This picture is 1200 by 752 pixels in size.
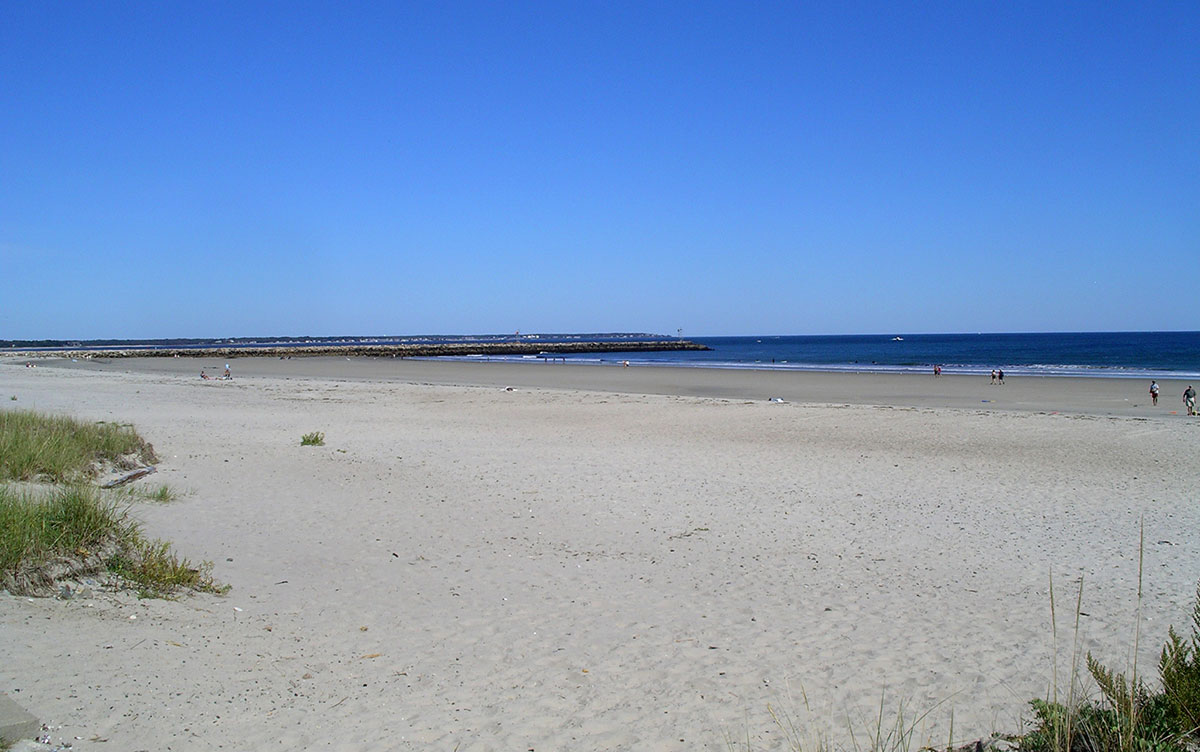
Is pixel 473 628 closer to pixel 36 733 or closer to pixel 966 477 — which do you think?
pixel 36 733

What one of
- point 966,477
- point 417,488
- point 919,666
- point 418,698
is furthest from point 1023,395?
point 418,698

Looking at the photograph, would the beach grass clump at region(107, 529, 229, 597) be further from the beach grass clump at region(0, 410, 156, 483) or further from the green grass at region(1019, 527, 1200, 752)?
the green grass at region(1019, 527, 1200, 752)

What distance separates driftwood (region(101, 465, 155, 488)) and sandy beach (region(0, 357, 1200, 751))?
0.19 metres

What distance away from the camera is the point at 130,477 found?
1038 cm

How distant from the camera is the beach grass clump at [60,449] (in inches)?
347

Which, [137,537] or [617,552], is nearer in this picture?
[137,537]

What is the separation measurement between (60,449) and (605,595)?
7216 mm

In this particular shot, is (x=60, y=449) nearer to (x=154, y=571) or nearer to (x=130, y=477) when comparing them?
(x=130, y=477)

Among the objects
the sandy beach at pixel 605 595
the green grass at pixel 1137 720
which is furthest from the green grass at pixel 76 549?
the green grass at pixel 1137 720

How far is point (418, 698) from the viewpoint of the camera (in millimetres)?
4723

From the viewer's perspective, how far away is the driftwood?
9.71 meters

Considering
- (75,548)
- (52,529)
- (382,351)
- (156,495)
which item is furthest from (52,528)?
(382,351)

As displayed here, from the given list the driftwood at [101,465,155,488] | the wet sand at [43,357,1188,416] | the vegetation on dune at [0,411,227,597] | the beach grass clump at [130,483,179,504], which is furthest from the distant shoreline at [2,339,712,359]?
the vegetation on dune at [0,411,227,597]

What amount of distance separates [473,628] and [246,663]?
1567 millimetres
